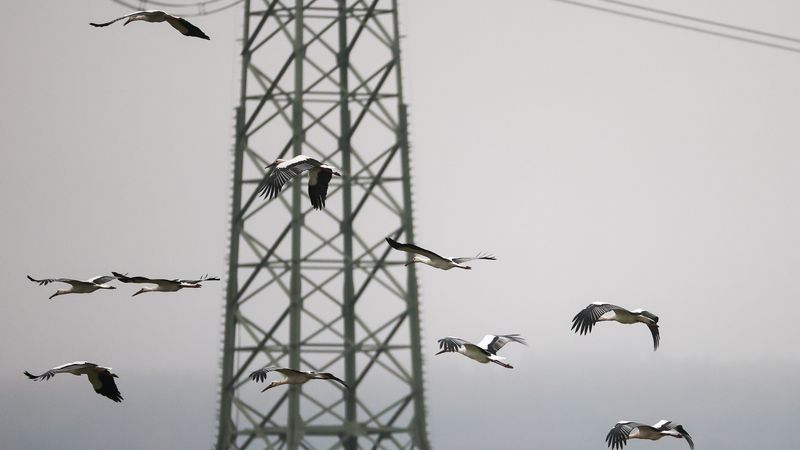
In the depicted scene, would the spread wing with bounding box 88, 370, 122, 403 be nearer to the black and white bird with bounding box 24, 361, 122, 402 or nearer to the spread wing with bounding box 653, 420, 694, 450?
the black and white bird with bounding box 24, 361, 122, 402

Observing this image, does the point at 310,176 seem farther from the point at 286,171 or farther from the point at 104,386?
the point at 104,386

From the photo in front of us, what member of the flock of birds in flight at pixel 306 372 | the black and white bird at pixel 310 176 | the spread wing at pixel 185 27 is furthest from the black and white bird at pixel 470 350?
the spread wing at pixel 185 27

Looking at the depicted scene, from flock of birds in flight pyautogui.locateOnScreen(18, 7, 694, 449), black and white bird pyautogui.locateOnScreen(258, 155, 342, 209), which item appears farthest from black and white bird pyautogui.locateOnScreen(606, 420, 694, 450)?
black and white bird pyautogui.locateOnScreen(258, 155, 342, 209)

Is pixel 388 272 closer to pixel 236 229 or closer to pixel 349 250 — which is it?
pixel 349 250

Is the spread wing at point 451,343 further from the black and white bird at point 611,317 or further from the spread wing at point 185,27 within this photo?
the spread wing at point 185,27

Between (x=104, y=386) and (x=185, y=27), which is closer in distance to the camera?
(x=185, y=27)

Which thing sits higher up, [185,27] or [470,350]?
[185,27]

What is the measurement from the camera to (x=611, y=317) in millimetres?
26312

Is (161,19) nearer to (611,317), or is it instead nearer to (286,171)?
(286,171)

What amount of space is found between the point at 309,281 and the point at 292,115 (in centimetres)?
426

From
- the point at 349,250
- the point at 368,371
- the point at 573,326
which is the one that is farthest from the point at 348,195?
the point at 573,326

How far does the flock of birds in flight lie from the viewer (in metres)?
24.1

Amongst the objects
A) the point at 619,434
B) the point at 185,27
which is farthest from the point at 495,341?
the point at 185,27

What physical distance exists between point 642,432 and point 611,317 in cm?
194
